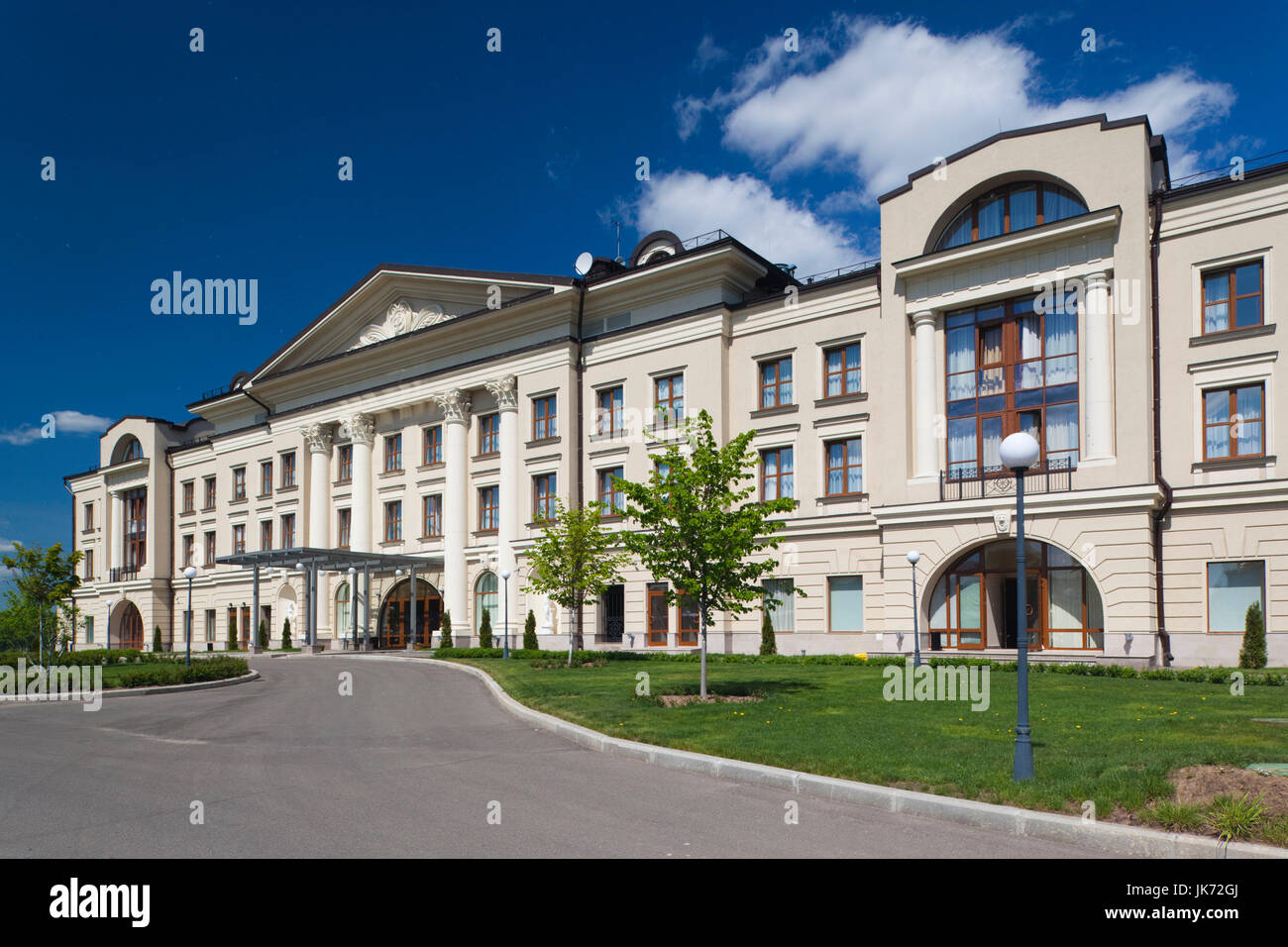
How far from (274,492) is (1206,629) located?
43135 mm

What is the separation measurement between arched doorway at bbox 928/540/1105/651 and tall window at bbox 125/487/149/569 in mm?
51417

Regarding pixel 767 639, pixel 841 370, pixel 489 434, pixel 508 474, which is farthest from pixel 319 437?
pixel 841 370

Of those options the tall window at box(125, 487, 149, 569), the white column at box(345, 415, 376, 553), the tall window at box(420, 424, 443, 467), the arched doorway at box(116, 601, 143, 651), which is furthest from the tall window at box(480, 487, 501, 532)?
the arched doorway at box(116, 601, 143, 651)

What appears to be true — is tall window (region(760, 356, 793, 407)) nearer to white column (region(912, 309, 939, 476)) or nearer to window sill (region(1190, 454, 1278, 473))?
white column (region(912, 309, 939, 476))

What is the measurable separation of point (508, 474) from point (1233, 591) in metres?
25.9

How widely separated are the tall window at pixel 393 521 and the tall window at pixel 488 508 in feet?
18.1

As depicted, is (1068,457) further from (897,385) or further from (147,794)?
(147,794)

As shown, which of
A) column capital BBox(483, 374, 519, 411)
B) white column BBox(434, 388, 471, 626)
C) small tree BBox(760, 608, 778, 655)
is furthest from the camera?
white column BBox(434, 388, 471, 626)

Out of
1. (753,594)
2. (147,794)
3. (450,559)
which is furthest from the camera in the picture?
(450,559)

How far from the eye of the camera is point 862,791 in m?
9.38

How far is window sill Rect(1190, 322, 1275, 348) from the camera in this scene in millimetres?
24438

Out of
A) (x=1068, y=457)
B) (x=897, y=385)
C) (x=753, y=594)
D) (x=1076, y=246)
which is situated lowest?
(x=753, y=594)
